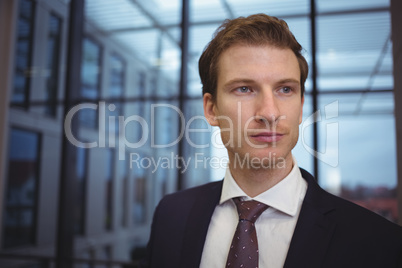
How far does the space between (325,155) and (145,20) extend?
9.40 ft

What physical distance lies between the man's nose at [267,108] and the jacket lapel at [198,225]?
1.13 feet

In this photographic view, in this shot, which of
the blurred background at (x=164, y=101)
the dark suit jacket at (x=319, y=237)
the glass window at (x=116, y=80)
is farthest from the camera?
the glass window at (x=116, y=80)

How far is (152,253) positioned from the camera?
126 centimetres

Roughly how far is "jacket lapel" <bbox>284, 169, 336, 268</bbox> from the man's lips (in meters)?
0.21

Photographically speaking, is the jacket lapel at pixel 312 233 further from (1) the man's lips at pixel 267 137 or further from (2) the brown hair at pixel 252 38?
(2) the brown hair at pixel 252 38

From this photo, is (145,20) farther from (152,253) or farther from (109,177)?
(152,253)

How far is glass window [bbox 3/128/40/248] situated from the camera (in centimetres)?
391

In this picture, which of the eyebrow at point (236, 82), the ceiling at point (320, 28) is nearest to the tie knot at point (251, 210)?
the eyebrow at point (236, 82)

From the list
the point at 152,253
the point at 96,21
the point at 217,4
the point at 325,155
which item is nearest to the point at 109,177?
the point at 96,21

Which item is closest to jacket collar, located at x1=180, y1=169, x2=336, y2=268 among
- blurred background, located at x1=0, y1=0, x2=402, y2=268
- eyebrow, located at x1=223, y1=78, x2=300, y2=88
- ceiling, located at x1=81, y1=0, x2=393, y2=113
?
eyebrow, located at x1=223, y1=78, x2=300, y2=88

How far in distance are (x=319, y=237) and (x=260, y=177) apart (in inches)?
9.5

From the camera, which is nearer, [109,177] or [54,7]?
[54,7]

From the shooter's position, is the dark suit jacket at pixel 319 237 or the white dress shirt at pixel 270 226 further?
the white dress shirt at pixel 270 226

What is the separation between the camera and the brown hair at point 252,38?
1113 mm
